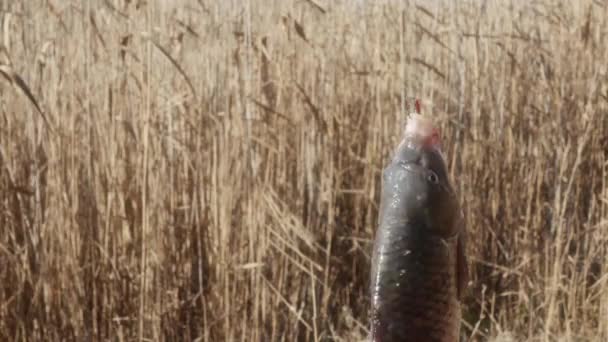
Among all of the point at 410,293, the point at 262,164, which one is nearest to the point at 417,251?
the point at 410,293

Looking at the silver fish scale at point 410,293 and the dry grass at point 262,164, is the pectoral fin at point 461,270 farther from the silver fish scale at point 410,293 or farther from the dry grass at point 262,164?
the dry grass at point 262,164

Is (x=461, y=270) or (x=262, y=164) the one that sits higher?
(x=461, y=270)

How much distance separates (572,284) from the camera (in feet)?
9.49

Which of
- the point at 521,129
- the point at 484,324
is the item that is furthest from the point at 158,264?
the point at 521,129

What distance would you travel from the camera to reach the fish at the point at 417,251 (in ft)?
2.42

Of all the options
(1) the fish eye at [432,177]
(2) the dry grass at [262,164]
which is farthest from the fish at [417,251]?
(2) the dry grass at [262,164]

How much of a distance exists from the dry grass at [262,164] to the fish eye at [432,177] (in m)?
1.26

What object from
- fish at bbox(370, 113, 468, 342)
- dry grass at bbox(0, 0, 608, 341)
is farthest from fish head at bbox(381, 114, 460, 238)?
dry grass at bbox(0, 0, 608, 341)

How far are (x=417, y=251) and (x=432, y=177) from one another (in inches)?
2.7

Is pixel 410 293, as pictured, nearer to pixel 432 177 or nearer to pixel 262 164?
pixel 432 177

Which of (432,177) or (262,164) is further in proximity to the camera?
(262,164)

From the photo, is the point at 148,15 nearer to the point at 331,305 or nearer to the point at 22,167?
the point at 22,167

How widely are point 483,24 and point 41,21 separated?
5.75ft

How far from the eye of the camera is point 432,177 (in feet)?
2.54
